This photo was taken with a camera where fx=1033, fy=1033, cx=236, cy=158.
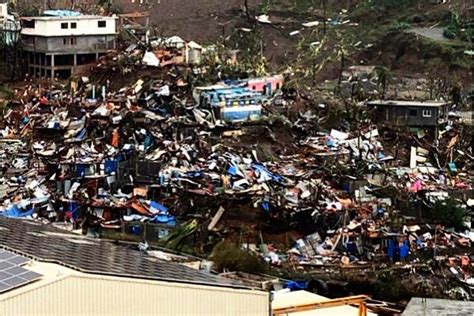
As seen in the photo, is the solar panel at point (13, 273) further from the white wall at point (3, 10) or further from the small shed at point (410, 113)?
the white wall at point (3, 10)

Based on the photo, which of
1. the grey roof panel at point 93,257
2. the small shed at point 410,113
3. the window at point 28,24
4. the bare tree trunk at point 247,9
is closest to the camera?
the grey roof panel at point 93,257

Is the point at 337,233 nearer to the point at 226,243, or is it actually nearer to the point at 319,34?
the point at 226,243

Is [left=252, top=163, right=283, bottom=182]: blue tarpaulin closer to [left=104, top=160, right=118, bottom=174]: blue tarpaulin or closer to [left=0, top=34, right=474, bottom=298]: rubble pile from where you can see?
[left=0, top=34, right=474, bottom=298]: rubble pile

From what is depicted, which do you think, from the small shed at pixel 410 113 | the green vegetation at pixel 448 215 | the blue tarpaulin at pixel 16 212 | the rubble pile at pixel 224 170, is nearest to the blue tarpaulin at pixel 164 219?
the rubble pile at pixel 224 170

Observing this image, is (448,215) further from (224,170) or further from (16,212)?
(16,212)

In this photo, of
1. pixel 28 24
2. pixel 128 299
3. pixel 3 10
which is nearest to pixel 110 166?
pixel 28 24

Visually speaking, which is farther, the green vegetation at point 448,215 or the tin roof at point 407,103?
the tin roof at point 407,103
